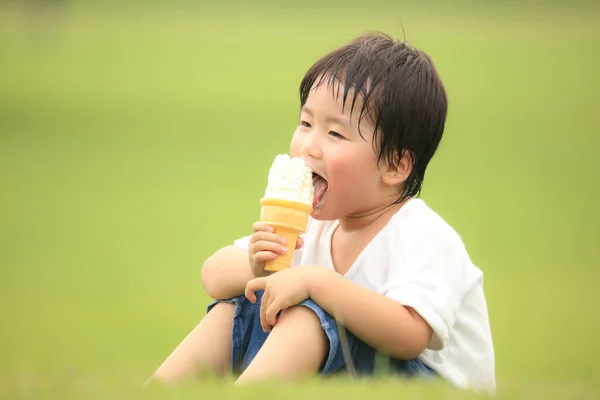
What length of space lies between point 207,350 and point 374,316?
73 cm

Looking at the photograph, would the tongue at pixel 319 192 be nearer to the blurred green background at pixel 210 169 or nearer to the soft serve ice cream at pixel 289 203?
the soft serve ice cream at pixel 289 203

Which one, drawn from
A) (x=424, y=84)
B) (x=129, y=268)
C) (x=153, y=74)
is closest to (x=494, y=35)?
(x=153, y=74)

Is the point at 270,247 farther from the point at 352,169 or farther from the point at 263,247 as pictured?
the point at 352,169

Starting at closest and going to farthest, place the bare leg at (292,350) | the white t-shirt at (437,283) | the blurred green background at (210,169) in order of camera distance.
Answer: the bare leg at (292,350) < the white t-shirt at (437,283) < the blurred green background at (210,169)

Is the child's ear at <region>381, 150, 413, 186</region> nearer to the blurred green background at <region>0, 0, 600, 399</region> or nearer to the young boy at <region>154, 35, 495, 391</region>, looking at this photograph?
the young boy at <region>154, 35, 495, 391</region>

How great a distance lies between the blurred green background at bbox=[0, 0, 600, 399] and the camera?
20.2 feet

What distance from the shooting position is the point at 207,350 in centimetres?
367

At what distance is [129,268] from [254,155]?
6.16 m

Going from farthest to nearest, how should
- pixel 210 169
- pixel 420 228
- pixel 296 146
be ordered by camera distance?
pixel 210 169, pixel 296 146, pixel 420 228

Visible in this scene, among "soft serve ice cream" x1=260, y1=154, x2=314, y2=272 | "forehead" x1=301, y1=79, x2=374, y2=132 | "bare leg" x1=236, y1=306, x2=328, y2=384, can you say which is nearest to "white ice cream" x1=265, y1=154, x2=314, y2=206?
"soft serve ice cream" x1=260, y1=154, x2=314, y2=272

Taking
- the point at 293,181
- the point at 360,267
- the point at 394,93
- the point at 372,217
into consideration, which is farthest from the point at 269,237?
the point at 394,93

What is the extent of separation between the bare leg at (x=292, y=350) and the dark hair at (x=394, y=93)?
2.37 feet

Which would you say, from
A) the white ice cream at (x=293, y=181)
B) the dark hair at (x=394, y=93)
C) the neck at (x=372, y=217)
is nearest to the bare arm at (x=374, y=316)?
the white ice cream at (x=293, y=181)

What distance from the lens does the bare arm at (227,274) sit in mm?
3713
